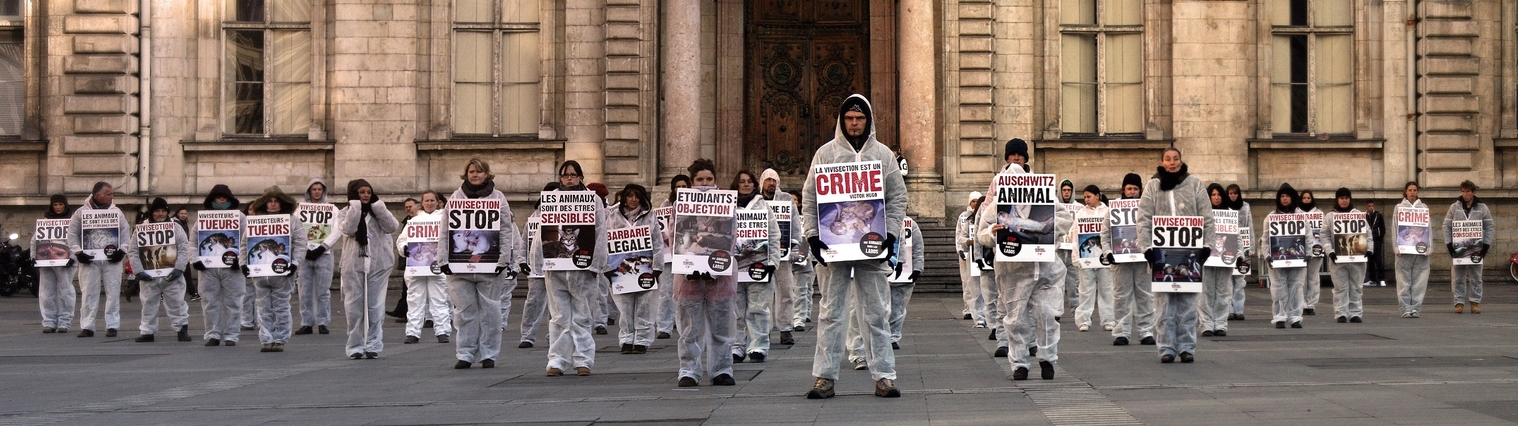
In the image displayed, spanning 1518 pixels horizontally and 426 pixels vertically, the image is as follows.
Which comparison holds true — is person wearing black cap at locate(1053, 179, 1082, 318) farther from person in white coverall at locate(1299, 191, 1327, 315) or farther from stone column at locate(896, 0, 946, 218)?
stone column at locate(896, 0, 946, 218)

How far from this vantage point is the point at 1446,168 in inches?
1219

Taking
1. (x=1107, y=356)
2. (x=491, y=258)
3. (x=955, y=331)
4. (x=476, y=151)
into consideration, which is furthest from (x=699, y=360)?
(x=476, y=151)

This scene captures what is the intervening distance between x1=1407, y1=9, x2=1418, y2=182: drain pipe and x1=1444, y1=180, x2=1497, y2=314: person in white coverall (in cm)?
961

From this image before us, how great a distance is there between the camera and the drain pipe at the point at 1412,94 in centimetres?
3103

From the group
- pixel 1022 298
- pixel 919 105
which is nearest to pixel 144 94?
pixel 919 105

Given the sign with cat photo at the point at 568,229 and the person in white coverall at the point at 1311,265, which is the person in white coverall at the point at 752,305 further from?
the person in white coverall at the point at 1311,265

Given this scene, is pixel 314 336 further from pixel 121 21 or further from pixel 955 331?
pixel 121 21

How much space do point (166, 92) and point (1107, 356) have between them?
2184 cm

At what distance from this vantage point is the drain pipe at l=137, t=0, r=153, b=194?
101 ft

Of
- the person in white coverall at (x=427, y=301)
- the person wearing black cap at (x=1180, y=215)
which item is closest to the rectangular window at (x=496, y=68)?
the person in white coverall at (x=427, y=301)

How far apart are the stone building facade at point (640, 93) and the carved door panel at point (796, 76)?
1295 mm

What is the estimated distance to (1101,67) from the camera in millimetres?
31500

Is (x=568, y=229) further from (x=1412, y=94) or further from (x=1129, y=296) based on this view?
(x=1412, y=94)

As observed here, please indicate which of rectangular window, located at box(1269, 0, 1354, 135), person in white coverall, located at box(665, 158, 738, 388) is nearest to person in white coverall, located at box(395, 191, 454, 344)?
person in white coverall, located at box(665, 158, 738, 388)
